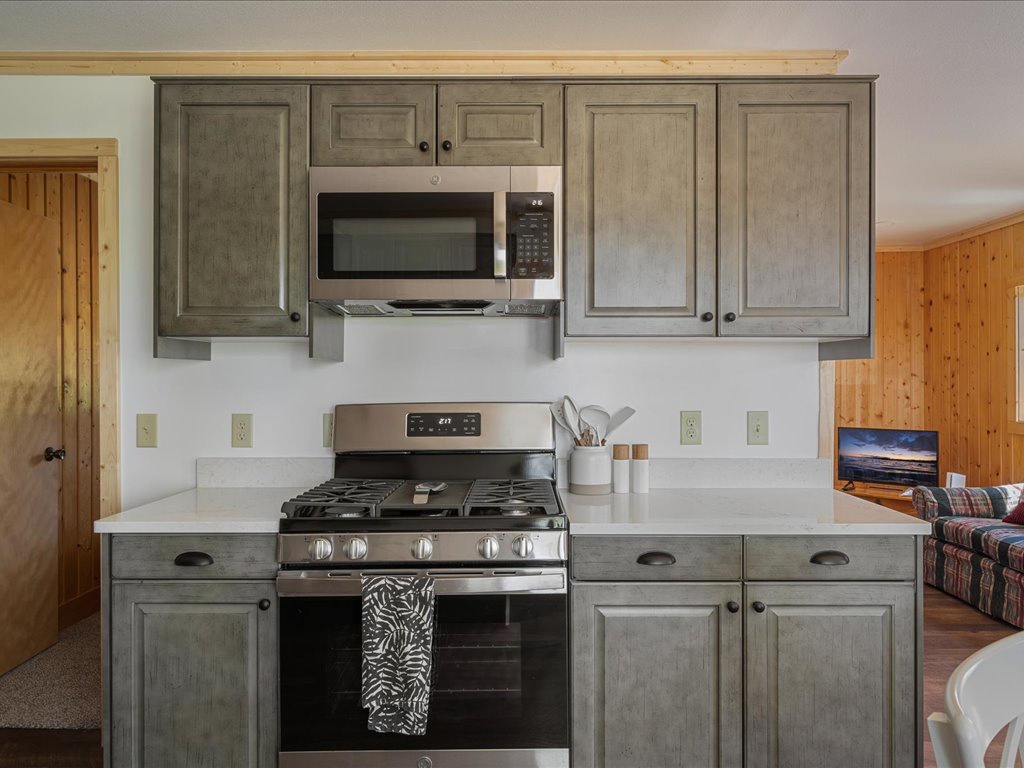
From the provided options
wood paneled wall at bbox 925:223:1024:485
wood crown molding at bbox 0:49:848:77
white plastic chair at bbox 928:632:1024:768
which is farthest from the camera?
wood paneled wall at bbox 925:223:1024:485

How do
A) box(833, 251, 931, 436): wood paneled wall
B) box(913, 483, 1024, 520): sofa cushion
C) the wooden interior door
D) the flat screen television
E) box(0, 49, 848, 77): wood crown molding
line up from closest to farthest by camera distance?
box(0, 49, 848, 77): wood crown molding, the wooden interior door, box(913, 483, 1024, 520): sofa cushion, the flat screen television, box(833, 251, 931, 436): wood paneled wall

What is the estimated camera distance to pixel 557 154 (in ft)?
6.98

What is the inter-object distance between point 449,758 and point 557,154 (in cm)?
174

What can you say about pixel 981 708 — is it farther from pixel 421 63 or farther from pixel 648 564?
pixel 421 63

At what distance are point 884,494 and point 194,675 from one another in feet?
20.7

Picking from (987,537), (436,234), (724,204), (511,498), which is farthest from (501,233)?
(987,537)

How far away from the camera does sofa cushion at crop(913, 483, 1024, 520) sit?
169 inches

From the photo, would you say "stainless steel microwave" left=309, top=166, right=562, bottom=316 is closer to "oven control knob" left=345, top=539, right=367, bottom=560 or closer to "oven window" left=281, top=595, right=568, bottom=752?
"oven control knob" left=345, top=539, right=367, bottom=560

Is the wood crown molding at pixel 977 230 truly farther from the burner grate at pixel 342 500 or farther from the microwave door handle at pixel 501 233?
the burner grate at pixel 342 500

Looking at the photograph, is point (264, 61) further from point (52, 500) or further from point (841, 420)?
point (841, 420)

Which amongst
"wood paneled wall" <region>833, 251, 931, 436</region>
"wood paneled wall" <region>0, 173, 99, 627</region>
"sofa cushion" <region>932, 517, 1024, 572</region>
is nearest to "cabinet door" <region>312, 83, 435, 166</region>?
"wood paneled wall" <region>0, 173, 99, 627</region>

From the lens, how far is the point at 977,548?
391 cm

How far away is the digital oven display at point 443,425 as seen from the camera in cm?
240

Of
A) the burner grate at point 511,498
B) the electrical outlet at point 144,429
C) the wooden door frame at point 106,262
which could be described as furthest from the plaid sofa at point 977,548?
the wooden door frame at point 106,262
